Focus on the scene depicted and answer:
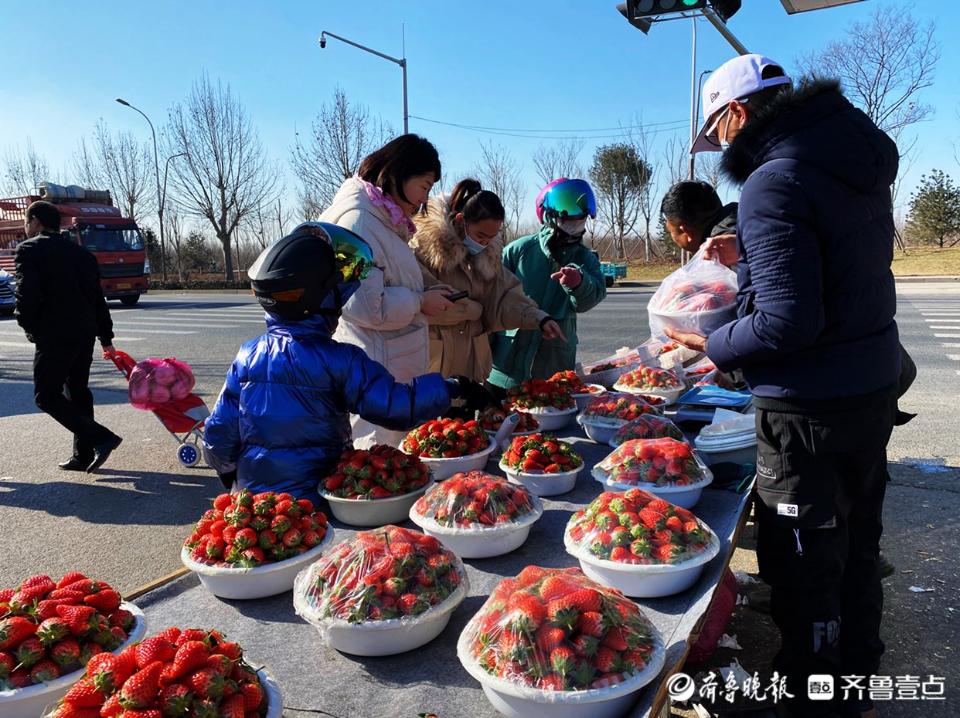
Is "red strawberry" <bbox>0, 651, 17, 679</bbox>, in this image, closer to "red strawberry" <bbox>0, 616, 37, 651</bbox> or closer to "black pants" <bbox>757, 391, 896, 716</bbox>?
"red strawberry" <bbox>0, 616, 37, 651</bbox>

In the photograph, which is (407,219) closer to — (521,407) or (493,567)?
(521,407)

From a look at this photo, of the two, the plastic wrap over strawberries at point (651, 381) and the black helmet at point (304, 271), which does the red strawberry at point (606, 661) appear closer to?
the black helmet at point (304, 271)

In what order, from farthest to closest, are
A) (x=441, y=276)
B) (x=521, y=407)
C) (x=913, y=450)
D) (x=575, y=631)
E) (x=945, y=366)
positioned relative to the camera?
(x=945, y=366), (x=913, y=450), (x=441, y=276), (x=521, y=407), (x=575, y=631)

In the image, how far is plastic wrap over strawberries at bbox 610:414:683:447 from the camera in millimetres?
2701

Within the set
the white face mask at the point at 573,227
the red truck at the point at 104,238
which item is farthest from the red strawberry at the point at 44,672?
the red truck at the point at 104,238

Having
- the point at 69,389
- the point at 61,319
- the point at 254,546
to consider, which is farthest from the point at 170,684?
the point at 69,389

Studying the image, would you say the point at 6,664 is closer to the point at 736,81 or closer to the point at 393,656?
the point at 393,656

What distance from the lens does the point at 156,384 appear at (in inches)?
196

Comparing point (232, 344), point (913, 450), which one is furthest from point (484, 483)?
point (232, 344)

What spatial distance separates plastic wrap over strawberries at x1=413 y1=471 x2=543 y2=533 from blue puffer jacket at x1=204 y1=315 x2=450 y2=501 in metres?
0.31

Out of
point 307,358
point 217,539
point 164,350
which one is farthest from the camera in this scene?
point 164,350

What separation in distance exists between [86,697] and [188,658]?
173 mm

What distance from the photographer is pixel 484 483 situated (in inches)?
79.5

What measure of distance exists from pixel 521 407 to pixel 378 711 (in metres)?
2.05
